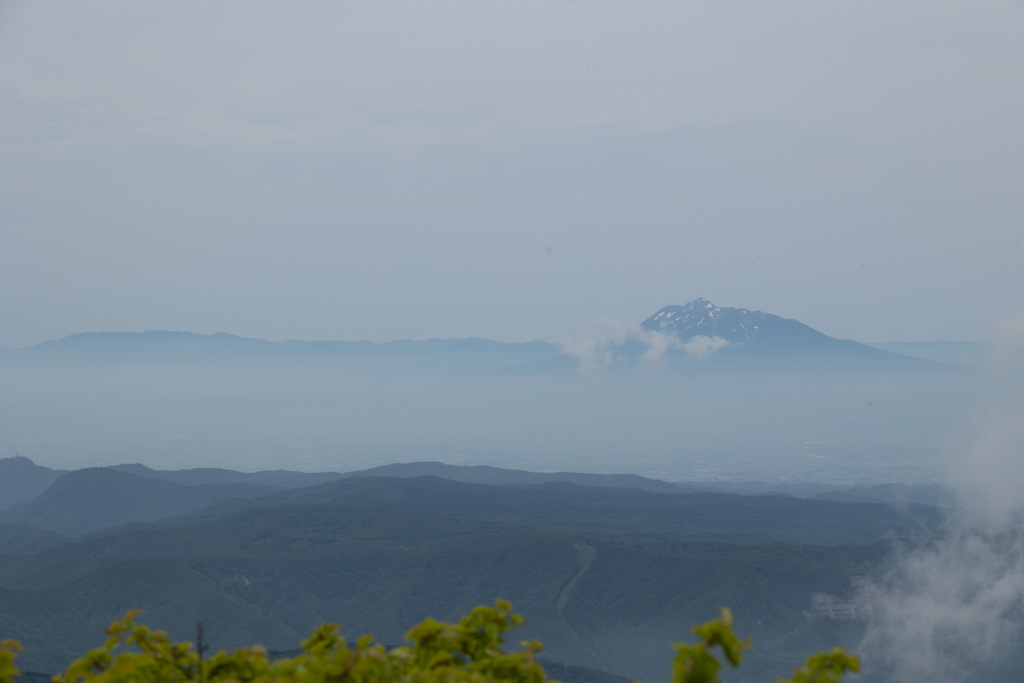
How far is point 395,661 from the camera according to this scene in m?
6.42

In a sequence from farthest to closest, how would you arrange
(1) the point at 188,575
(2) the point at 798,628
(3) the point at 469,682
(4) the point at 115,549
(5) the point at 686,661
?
1. (4) the point at 115,549
2. (1) the point at 188,575
3. (2) the point at 798,628
4. (3) the point at 469,682
5. (5) the point at 686,661

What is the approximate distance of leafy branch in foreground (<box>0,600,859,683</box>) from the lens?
5785 millimetres

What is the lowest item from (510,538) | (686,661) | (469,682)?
(510,538)

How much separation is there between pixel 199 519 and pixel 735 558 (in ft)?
399

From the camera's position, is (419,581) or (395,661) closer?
(395,661)

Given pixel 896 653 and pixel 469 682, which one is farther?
pixel 896 653

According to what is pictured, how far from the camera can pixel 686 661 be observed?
19.0 feet

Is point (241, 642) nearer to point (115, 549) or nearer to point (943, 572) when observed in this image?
point (115, 549)

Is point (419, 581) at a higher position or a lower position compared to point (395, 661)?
lower

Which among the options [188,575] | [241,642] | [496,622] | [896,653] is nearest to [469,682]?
[496,622]

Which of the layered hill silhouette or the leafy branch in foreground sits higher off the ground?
the leafy branch in foreground

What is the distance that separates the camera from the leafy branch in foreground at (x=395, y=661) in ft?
19.0

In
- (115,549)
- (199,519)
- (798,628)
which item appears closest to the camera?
(798,628)

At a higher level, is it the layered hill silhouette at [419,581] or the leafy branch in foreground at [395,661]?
the leafy branch in foreground at [395,661]
